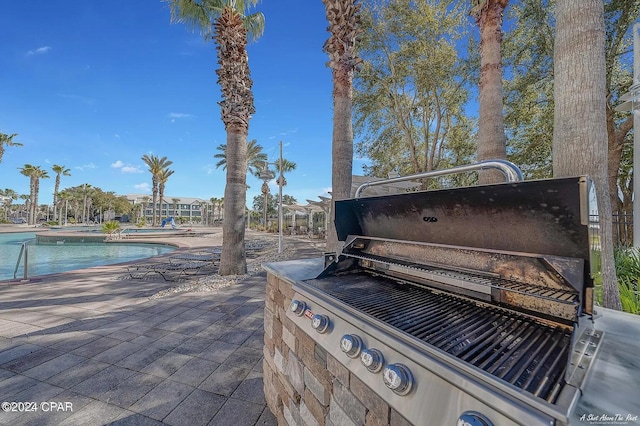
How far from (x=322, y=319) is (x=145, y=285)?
6.62 metres

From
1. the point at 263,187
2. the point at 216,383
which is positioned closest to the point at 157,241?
the point at 263,187

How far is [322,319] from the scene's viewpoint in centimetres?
138

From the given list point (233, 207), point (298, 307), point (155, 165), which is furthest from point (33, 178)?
point (298, 307)

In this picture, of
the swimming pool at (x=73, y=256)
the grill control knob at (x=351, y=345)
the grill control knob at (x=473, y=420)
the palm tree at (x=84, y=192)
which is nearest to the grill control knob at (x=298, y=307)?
the grill control knob at (x=351, y=345)

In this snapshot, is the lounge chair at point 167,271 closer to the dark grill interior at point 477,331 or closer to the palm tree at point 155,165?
the dark grill interior at point 477,331

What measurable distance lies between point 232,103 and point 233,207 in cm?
298

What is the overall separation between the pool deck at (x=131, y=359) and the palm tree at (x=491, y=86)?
501 centimetres

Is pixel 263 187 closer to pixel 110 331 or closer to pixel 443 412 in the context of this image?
pixel 110 331

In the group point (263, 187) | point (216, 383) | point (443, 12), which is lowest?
point (216, 383)

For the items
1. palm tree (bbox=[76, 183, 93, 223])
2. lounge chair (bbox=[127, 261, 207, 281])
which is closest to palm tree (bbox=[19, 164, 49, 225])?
palm tree (bbox=[76, 183, 93, 223])

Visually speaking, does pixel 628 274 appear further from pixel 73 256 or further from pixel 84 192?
pixel 84 192

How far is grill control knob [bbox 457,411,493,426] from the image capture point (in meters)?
0.66

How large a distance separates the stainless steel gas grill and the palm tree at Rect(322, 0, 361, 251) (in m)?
3.25

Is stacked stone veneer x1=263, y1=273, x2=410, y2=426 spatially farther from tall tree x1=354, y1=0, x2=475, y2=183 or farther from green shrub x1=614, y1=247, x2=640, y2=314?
tall tree x1=354, y1=0, x2=475, y2=183
